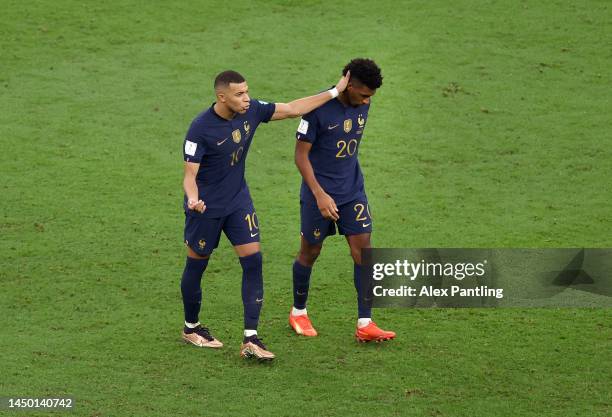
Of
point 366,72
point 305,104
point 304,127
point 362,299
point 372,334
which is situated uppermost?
point 366,72

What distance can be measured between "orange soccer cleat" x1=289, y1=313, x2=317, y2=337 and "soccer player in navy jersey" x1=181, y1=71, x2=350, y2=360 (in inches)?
26.5

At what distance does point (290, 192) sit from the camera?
13133mm

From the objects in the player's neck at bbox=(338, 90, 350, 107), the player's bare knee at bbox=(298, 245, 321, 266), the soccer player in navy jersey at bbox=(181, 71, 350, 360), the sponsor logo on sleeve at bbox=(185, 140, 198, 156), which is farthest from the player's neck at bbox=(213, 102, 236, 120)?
the player's bare knee at bbox=(298, 245, 321, 266)

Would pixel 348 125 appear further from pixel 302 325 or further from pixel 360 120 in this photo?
pixel 302 325

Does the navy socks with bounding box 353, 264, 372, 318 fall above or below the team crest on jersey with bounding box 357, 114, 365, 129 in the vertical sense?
below

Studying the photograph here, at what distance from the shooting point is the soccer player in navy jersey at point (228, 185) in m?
8.87

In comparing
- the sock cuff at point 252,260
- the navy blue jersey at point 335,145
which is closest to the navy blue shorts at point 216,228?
the sock cuff at point 252,260

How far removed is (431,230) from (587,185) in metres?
2.25

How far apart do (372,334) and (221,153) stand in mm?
1919

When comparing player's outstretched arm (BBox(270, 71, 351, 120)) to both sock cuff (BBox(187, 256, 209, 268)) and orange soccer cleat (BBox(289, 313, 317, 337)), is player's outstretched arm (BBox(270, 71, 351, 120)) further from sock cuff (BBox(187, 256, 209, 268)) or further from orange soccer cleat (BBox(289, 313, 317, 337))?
orange soccer cleat (BBox(289, 313, 317, 337))

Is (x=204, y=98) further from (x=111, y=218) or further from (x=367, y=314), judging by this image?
(x=367, y=314)

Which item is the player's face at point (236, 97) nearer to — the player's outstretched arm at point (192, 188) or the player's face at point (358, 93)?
the player's outstretched arm at point (192, 188)

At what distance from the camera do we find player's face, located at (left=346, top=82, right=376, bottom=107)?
9234mm

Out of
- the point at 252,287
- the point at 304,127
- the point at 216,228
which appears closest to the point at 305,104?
the point at 304,127
